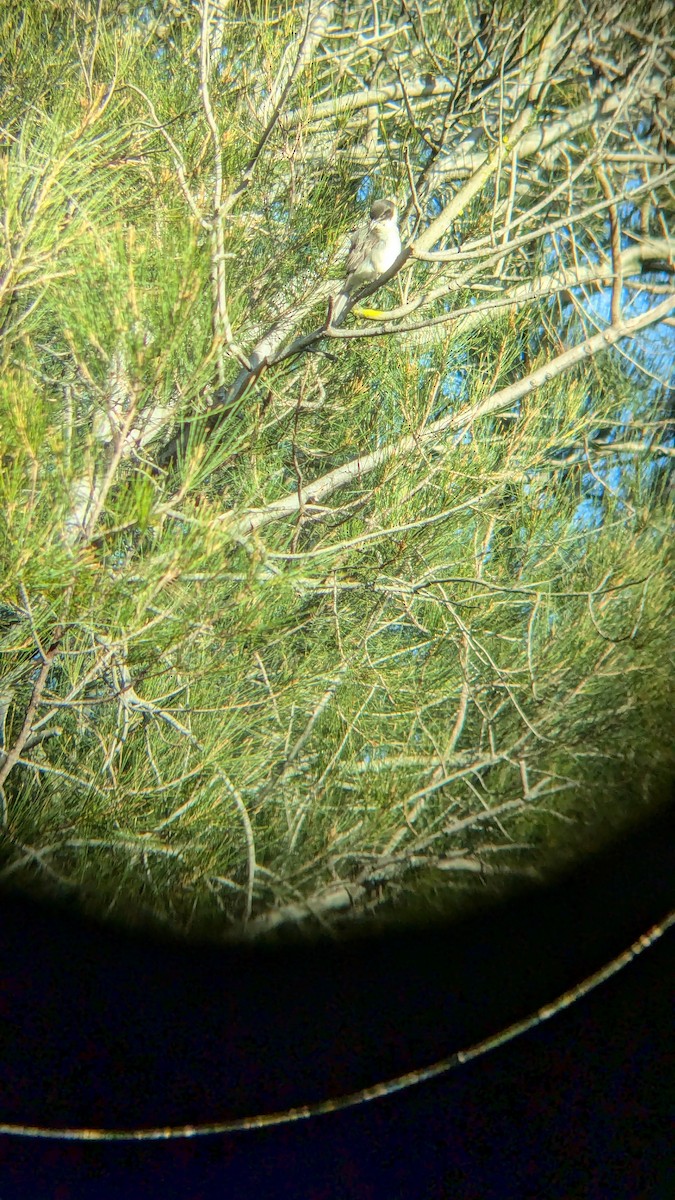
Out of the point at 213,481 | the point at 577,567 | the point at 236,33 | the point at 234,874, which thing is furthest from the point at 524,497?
the point at 236,33

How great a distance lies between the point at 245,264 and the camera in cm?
72

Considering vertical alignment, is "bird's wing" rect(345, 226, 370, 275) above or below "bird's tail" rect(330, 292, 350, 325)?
above

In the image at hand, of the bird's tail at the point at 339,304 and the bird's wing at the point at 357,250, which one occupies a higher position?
the bird's wing at the point at 357,250

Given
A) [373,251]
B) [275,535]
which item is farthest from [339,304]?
[275,535]

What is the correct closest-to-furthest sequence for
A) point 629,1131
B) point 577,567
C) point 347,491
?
point 629,1131 → point 577,567 → point 347,491

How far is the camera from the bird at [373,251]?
67 cm

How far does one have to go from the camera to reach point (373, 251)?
0.68 m

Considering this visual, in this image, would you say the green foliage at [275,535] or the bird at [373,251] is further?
the bird at [373,251]

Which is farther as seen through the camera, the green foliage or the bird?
the bird

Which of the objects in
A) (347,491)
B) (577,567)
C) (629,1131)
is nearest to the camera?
(629,1131)

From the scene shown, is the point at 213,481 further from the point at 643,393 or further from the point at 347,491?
the point at 643,393

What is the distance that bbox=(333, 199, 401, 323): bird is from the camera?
0.67 meters

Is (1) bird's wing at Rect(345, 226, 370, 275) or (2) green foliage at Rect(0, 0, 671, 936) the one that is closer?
(2) green foliage at Rect(0, 0, 671, 936)

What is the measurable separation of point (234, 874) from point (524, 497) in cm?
35
